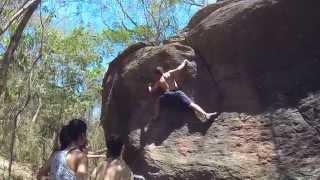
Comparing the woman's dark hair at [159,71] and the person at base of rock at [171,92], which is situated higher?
the woman's dark hair at [159,71]

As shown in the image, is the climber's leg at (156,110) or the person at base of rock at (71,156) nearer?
the person at base of rock at (71,156)

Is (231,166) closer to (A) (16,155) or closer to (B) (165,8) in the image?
(B) (165,8)

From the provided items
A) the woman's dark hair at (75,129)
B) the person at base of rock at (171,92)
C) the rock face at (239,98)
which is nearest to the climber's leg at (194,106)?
the person at base of rock at (171,92)

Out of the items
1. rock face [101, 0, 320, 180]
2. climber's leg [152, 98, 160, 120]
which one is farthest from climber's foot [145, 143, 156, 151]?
climber's leg [152, 98, 160, 120]

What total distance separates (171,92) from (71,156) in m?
4.64

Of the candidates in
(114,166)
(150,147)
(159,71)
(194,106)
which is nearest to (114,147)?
(114,166)

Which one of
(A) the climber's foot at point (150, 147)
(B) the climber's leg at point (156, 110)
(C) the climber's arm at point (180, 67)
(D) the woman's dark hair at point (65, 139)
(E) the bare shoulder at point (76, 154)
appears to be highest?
(D) the woman's dark hair at point (65, 139)

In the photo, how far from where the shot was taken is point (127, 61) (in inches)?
420

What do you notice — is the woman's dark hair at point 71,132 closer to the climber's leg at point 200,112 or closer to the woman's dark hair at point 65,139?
the woman's dark hair at point 65,139

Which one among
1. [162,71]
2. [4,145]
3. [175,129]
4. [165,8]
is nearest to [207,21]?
[162,71]

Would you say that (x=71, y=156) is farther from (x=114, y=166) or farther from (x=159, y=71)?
(x=159, y=71)

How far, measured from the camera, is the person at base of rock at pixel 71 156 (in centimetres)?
493

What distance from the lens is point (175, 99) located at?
948cm

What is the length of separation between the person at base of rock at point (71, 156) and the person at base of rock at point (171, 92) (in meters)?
4.38
